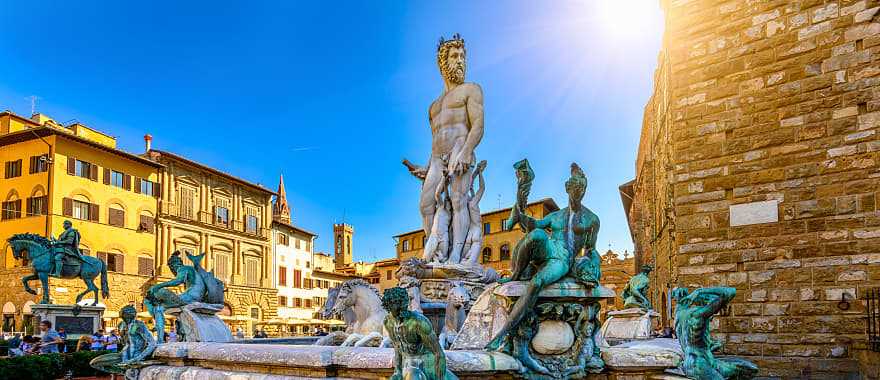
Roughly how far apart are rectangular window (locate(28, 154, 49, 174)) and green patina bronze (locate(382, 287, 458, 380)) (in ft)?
113

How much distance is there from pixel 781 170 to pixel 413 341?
27.0 ft

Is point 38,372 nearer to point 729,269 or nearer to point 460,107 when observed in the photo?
point 460,107

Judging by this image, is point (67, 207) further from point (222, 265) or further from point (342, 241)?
point (342, 241)

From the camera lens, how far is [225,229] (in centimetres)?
4425

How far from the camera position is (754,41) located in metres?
10.3

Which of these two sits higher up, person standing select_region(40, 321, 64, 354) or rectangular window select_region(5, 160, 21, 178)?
rectangular window select_region(5, 160, 21, 178)

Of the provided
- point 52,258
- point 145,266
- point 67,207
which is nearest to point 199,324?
point 52,258

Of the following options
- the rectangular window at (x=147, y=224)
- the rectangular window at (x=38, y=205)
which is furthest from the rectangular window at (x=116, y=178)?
the rectangular window at (x=38, y=205)

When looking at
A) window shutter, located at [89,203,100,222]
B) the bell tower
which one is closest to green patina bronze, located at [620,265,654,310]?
window shutter, located at [89,203,100,222]

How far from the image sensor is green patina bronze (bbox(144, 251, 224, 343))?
24.1ft

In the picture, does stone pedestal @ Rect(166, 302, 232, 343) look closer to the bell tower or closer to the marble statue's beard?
the marble statue's beard

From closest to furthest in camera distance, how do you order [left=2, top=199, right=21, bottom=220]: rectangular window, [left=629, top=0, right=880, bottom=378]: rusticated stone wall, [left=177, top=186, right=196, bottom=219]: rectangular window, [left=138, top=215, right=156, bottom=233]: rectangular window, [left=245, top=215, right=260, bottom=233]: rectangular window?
[left=629, top=0, right=880, bottom=378]: rusticated stone wall
[left=2, top=199, right=21, bottom=220]: rectangular window
[left=138, top=215, right=156, bottom=233]: rectangular window
[left=177, top=186, right=196, bottom=219]: rectangular window
[left=245, top=215, right=260, bottom=233]: rectangular window

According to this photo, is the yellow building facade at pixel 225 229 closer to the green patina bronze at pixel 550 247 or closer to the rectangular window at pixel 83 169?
the rectangular window at pixel 83 169

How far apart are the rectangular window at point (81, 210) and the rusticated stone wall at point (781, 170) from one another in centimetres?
3181
